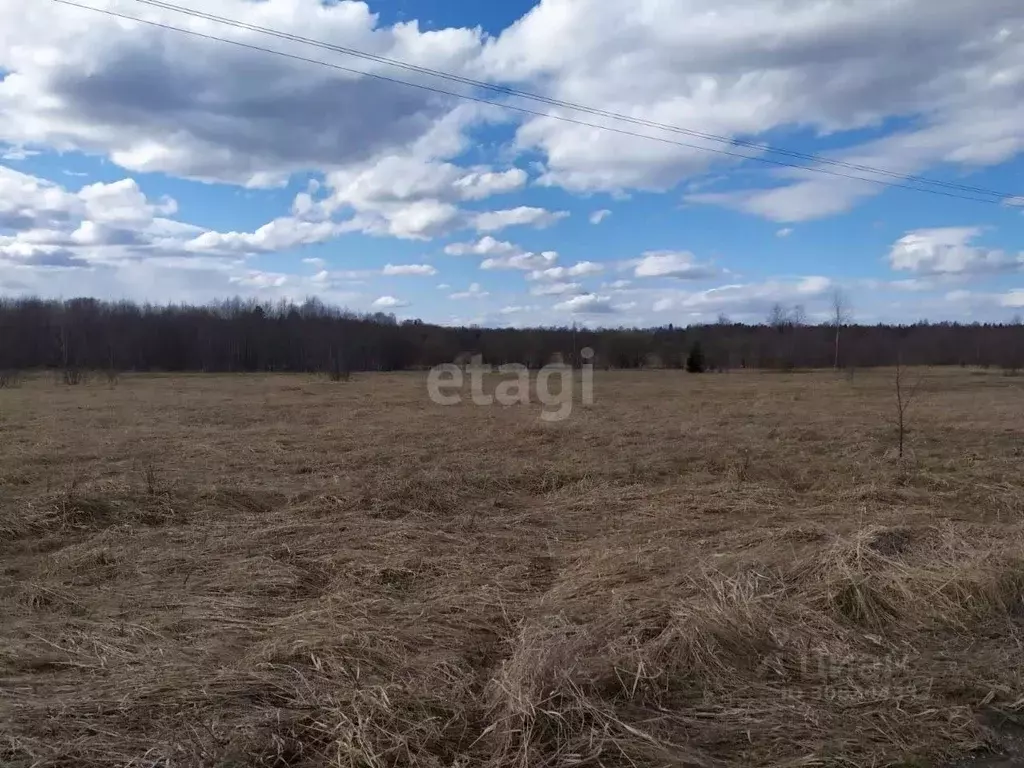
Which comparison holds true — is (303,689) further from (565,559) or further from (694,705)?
(565,559)

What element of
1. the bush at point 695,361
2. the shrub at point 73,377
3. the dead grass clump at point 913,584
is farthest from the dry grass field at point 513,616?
the bush at point 695,361

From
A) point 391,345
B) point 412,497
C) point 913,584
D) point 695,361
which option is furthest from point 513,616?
point 391,345

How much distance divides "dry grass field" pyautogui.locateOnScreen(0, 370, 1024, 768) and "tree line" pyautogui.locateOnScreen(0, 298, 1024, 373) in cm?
5494

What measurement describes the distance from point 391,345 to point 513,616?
73247 mm

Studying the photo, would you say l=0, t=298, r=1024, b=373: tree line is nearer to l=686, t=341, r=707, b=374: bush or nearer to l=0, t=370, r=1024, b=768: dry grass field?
l=686, t=341, r=707, b=374: bush

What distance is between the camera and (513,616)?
4688 mm

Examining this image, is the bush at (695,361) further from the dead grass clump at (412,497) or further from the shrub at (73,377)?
the dead grass clump at (412,497)

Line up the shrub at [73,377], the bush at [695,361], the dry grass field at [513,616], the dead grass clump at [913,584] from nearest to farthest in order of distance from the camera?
1. the dry grass field at [513,616]
2. the dead grass clump at [913,584]
3. the shrub at [73,377]
4. the bush at [695,361]

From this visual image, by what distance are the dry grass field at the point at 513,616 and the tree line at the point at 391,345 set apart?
54938 mm

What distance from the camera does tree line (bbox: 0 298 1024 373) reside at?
67.2 m

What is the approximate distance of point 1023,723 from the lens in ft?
10.9

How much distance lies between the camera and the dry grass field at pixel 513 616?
10.0ft

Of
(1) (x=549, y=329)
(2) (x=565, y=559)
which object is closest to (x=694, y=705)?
(2) (x=565, y=559)

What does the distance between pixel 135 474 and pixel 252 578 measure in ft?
18.5
